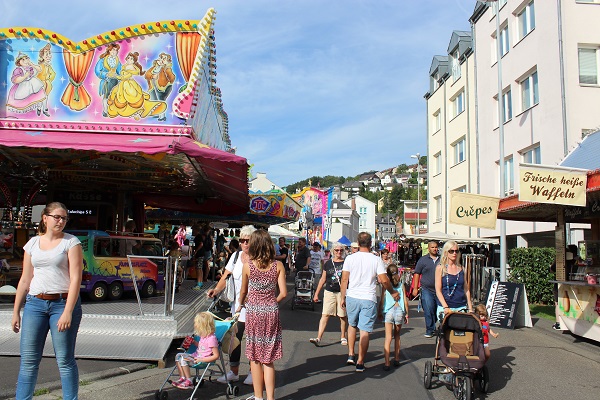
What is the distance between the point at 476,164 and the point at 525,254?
35.9ft

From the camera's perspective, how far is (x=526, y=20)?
21688 millimetres

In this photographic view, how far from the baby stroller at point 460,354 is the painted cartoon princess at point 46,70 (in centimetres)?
749

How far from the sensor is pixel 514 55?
22125mm

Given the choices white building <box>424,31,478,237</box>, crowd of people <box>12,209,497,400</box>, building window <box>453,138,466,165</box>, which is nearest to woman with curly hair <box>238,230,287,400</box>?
crowd of people <box>12,209,497,400</box>

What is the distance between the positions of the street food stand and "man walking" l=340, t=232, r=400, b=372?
4736 millimetres

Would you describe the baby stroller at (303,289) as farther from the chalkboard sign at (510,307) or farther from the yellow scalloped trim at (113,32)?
the yellow scalloped trim at (113,32)

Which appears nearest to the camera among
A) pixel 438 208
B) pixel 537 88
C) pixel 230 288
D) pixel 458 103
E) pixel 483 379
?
pixel 483 379

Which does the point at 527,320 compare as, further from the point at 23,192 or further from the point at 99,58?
the point at 23,192

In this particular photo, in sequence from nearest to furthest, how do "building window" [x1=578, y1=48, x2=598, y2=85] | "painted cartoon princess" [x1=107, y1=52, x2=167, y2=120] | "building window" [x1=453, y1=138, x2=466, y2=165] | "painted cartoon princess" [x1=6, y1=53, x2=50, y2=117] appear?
"painted cartoon princess" [x1=6, y1=53, x2=50, y2=117] → "painted cartoon princess" [x1=107, y1=52, x2=167, y2=120] → "building window" [x1=578, y1=48, x2=598, y2=85] → "building window" [x1=453, y1=138, x2=466, y2=165]

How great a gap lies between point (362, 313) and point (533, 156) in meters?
16.3

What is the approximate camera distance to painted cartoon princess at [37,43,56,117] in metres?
9.48

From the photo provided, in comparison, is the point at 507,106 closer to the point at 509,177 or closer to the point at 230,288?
the point at 509,177

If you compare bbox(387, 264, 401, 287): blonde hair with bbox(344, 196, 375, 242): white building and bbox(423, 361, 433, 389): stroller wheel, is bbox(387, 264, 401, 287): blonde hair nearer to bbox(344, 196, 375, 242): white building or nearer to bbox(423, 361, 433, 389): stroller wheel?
bbox(423, 361, 433, 389): stroller wheel

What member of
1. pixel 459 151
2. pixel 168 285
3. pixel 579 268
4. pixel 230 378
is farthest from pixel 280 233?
pixel 230 378
